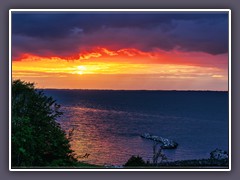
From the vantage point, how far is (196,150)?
22.3ft

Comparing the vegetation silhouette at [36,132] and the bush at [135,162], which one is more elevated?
the vegetation silhouette at [36,132]

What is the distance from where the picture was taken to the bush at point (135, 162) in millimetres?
6793

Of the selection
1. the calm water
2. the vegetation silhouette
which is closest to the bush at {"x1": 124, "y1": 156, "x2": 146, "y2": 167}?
the calm water

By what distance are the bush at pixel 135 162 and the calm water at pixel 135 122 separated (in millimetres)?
45

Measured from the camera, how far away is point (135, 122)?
6.93 m

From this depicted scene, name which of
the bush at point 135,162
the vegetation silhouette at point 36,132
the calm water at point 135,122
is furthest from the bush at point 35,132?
the bush at point 135,162

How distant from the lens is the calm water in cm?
683

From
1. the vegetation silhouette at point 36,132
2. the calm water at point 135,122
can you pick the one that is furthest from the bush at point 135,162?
the vegetation silhouette at point 36,132

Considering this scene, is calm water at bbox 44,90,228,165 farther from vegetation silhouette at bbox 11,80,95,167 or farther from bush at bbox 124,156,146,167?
vegetation silhouette at bbox 11,80,95,167

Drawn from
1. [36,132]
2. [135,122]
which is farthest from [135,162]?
[36,132]

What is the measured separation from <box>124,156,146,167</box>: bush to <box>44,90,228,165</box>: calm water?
0.04 m

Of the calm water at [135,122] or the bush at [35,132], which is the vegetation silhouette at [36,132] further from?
the calm water at [135,122]

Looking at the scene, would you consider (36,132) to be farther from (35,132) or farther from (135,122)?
(135,122)

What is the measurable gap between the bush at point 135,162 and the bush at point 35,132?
1.88 feet
